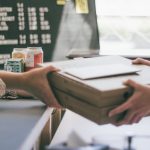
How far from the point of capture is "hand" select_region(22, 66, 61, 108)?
157 cm

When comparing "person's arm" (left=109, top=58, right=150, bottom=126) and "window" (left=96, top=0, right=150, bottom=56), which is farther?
"window" (left=96, top=0, right=150, bottom=56)

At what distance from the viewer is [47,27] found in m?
2.72

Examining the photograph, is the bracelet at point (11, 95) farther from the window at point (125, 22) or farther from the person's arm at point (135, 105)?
the window at point (125, 22)

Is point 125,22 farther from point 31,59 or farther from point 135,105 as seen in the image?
point 135,105

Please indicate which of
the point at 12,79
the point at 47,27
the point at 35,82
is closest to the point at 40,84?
the point at 35,82

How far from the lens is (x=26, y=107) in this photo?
188 centimetres

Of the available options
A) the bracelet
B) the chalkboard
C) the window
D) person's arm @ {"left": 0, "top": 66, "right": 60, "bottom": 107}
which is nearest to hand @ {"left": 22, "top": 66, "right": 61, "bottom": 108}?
person's arm @ {"left": 0, "top": 66, "right": 60, "bottom": 107}

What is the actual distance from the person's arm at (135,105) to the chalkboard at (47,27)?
1408 millimetres

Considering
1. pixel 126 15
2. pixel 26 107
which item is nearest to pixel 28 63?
pixel 26 107

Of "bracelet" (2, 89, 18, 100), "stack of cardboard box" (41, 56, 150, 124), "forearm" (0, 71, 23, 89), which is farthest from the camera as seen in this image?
"bracelet" (2, 89, 18, 100)

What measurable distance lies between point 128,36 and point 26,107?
3.82 feet

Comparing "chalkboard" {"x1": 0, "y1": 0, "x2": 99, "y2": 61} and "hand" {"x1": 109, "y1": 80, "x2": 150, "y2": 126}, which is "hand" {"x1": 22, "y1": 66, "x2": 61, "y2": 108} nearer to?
"hand" {"x1": 109, "y1": 80, "x2": 150, "y2": 126}

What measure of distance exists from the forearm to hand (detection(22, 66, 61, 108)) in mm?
23

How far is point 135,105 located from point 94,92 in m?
0.17
